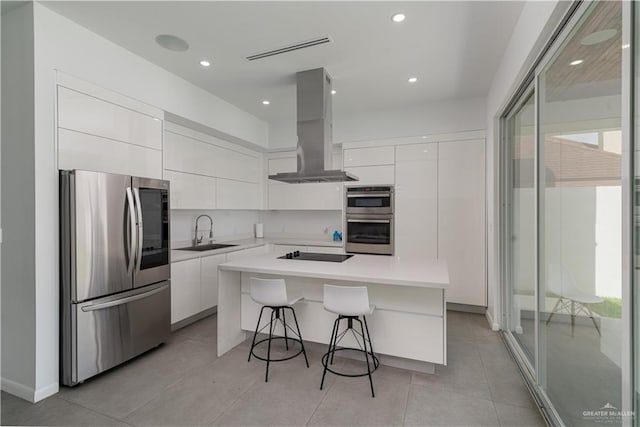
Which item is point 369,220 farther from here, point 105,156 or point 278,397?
point 105,156

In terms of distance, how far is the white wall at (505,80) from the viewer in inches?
70.6

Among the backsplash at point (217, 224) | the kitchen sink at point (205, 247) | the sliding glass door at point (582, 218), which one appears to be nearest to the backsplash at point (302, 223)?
the backsplash at point (217, 224)

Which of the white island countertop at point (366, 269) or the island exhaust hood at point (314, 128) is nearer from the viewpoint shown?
the white island countertop at point (366, 269)

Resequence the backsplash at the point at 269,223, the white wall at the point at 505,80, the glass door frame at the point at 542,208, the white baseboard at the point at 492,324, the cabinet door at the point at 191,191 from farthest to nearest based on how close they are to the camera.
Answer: the backsplash at the point at 269,223 < the cabinet door at the point at 191,191 < the white baseboard at the point at 492,324 < the white wall at the point at 505,80 < the glass door frame at the point at 542,208

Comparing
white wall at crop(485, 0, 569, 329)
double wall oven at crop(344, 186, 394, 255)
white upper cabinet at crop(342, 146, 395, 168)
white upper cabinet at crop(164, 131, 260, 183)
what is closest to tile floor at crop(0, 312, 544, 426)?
white wall at crop(485, 0, 569, 329)

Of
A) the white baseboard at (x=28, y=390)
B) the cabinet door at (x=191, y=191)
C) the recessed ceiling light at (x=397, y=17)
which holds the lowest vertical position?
the white baseboard at (x=28, y=390)

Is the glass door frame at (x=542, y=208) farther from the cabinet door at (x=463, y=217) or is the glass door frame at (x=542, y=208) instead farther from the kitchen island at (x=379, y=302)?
the kitchen island at (x=379, y=302)

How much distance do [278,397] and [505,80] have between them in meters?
3.35

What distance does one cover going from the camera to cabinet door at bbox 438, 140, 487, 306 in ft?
12.8

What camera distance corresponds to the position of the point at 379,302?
8.47ft

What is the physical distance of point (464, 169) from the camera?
3979 millimetres

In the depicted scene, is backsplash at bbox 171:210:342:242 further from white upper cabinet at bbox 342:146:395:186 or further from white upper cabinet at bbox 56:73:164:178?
white upper cabinet at bbox 56:73:164:178

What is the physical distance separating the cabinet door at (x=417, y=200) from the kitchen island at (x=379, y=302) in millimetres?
1318

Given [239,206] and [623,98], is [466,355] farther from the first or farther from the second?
[239,206]
